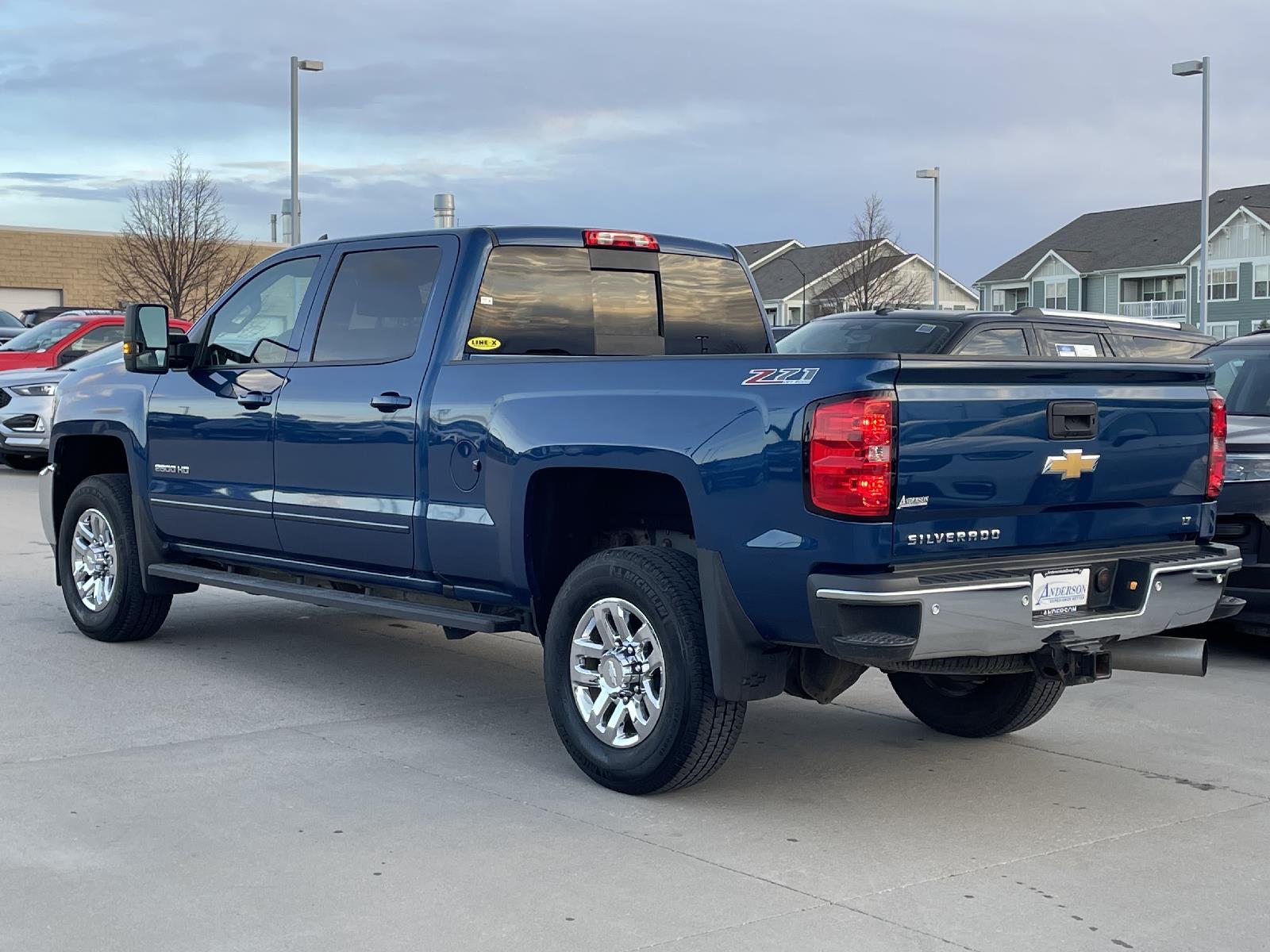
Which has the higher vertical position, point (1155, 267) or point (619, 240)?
point (1155, 267)

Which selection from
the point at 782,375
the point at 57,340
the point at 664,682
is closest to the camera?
the point at 782,375

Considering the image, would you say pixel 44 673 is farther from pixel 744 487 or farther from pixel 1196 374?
pixel 1196 374

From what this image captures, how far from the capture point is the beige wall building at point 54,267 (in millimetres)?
56562

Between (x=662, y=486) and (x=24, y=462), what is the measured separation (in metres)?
17.1

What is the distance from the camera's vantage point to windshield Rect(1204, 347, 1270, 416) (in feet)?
28.8

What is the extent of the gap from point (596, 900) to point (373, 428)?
2742 millimetres

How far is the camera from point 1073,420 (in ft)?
17.4

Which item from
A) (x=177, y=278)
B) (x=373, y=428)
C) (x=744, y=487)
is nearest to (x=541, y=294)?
(x=373, y=428)

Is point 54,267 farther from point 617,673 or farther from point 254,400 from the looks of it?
point 617,673

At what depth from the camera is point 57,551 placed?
874 centimetres

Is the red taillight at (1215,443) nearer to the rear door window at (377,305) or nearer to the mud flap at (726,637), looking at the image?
the mud flap at (726,637)

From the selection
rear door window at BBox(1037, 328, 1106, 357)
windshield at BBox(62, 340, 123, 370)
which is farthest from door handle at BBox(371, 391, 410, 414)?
rear door window at BBox(1037, 328, 1106, 357)

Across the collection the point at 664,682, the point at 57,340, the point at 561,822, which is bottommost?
the point at 561,822

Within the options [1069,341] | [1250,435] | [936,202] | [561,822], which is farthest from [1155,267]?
[561,822]
